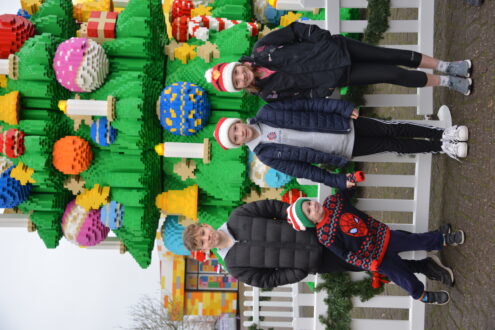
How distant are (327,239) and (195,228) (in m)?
0.92

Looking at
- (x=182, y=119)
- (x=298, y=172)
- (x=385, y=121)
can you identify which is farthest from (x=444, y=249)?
(x=182, y=119)

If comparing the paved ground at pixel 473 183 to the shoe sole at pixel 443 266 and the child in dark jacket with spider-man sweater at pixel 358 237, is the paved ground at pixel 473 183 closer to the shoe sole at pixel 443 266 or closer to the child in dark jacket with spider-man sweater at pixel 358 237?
the shoe sole at pixel 443 266

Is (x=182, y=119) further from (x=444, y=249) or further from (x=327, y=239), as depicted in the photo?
(x=444, y=249)

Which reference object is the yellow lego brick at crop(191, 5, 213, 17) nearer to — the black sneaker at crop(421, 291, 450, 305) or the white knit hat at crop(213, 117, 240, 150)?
the white knit hat at crop(213, 117, 240, 150)

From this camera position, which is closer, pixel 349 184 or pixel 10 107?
pixel 349 184

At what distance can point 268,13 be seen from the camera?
5113mm

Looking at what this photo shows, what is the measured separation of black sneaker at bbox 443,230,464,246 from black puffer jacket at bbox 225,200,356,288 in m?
1.03

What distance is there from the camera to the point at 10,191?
13.5 ft

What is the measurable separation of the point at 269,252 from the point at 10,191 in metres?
2.51

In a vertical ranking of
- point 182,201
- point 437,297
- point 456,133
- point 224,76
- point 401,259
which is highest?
point 224,76

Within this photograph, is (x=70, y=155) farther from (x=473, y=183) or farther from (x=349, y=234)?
(x=473, y=183)

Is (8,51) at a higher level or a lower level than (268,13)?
lower

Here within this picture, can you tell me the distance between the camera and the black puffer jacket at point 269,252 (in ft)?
10.7

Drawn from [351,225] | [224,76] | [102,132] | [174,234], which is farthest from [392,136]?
[102,132]
